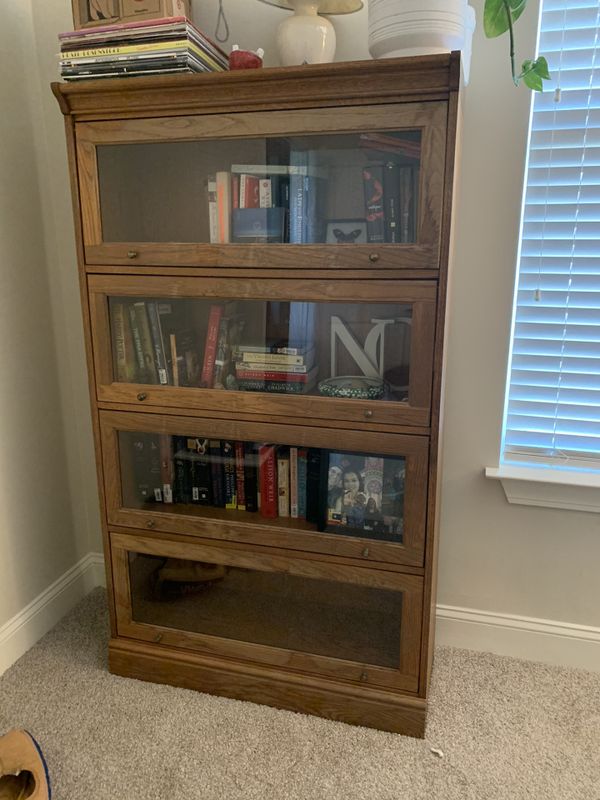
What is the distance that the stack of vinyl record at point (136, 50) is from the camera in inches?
52.2

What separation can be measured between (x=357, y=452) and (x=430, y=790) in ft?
2.59

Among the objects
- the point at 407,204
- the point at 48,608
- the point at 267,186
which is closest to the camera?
the point at 407,204

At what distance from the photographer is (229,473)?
1.62 metres

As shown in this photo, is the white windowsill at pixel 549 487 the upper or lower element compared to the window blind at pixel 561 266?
lower

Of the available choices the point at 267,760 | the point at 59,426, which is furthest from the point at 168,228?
the point at 267,760

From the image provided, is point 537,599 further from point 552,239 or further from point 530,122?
point 530,122

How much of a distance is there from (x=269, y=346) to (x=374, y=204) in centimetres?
42

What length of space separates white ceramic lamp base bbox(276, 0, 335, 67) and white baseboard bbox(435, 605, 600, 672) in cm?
155

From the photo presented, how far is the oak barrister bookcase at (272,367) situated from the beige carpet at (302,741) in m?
0.07

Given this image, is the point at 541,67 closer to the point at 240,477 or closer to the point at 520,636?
the point at 240,477

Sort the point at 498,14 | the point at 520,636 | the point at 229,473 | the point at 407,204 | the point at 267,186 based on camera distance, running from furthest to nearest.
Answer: the point at 520,636
the point at 229,473
the point at 267,186
the point at 407,204
the point at 498,14

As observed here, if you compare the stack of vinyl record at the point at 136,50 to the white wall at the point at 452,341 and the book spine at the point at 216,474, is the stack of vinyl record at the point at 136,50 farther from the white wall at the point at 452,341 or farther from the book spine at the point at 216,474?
the book spine at the point at 216,474

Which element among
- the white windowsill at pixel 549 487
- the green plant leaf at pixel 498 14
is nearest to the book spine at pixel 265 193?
the green plant leaf at pixel 498 14

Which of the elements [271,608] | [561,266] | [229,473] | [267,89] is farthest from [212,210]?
[271,608]
